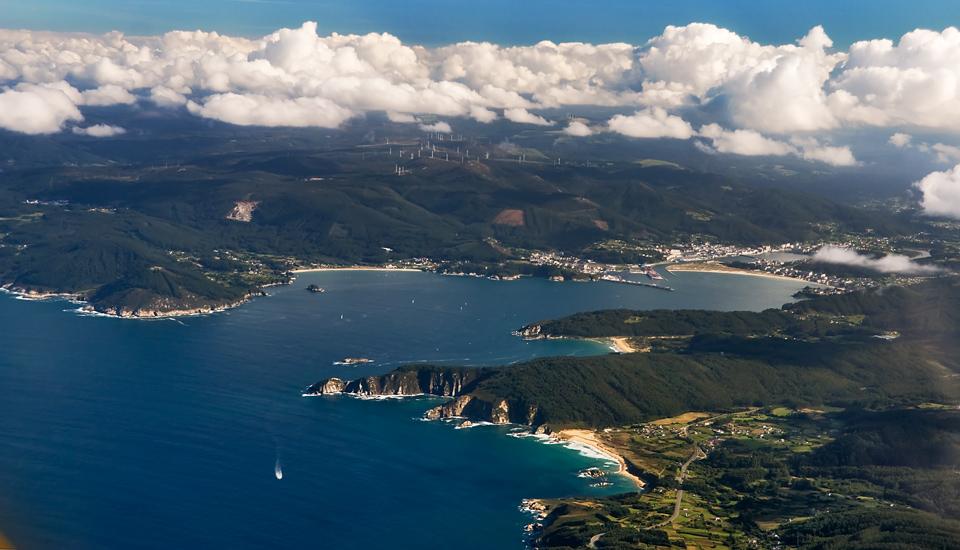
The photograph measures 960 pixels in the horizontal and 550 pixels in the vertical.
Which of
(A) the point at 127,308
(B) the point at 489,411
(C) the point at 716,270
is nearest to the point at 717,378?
(B) the point at 489,411

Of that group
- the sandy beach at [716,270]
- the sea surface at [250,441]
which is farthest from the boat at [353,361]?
the sandy beach at [716,270]

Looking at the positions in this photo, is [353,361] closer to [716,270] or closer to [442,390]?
[442,390]

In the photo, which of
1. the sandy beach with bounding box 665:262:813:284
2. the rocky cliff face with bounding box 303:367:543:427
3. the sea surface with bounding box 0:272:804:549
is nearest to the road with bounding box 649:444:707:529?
the sea surface with bounding box 0:272:804:549

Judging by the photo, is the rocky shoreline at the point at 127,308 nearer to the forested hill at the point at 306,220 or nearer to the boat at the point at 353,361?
the forested hill at the point at 306,220

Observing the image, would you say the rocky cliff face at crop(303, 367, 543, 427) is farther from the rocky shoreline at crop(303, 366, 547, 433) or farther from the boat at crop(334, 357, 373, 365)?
the boat at crop(334, 357, 373, 365)

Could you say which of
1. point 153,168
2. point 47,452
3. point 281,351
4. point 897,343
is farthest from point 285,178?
point 47,452

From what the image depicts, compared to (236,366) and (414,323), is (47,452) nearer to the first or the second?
(236,366)
